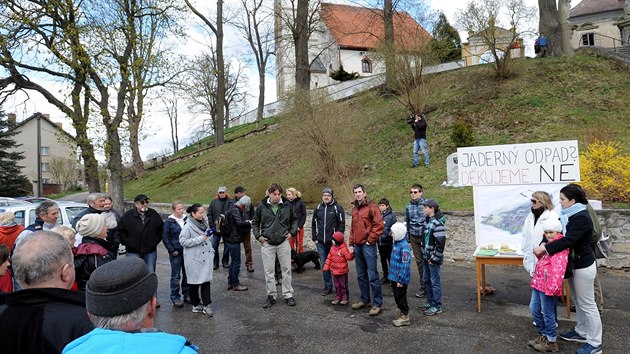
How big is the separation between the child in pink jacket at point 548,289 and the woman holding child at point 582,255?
12 cm

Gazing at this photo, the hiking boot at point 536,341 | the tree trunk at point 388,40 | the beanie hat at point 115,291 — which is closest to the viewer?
the beanie hat at point 115,291

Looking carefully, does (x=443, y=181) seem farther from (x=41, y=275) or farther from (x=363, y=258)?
(x=41, y=275)

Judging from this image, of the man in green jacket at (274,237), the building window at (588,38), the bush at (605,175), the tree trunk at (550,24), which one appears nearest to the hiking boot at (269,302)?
the man in green jacket at (274,237)

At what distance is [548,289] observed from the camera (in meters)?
4.81

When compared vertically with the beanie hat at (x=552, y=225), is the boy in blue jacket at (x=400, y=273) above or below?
below

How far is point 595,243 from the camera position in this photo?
5328mm

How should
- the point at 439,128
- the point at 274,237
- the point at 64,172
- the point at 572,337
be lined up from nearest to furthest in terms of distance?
the point at 572,337
the point at 274,237
the point at 439,128
the point at 64,172

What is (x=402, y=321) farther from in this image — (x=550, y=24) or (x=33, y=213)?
(x=550, y=24)

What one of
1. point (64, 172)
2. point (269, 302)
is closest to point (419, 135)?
point (269, 302)

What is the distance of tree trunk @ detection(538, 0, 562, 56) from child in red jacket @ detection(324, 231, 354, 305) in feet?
63.8

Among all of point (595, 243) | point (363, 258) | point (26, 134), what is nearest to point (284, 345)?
point (363, 258)

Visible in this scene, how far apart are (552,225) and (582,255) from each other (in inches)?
17.2

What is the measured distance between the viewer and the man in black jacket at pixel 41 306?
2.26m

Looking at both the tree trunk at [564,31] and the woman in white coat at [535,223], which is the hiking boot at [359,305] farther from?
the tree trunk at [564,31]
